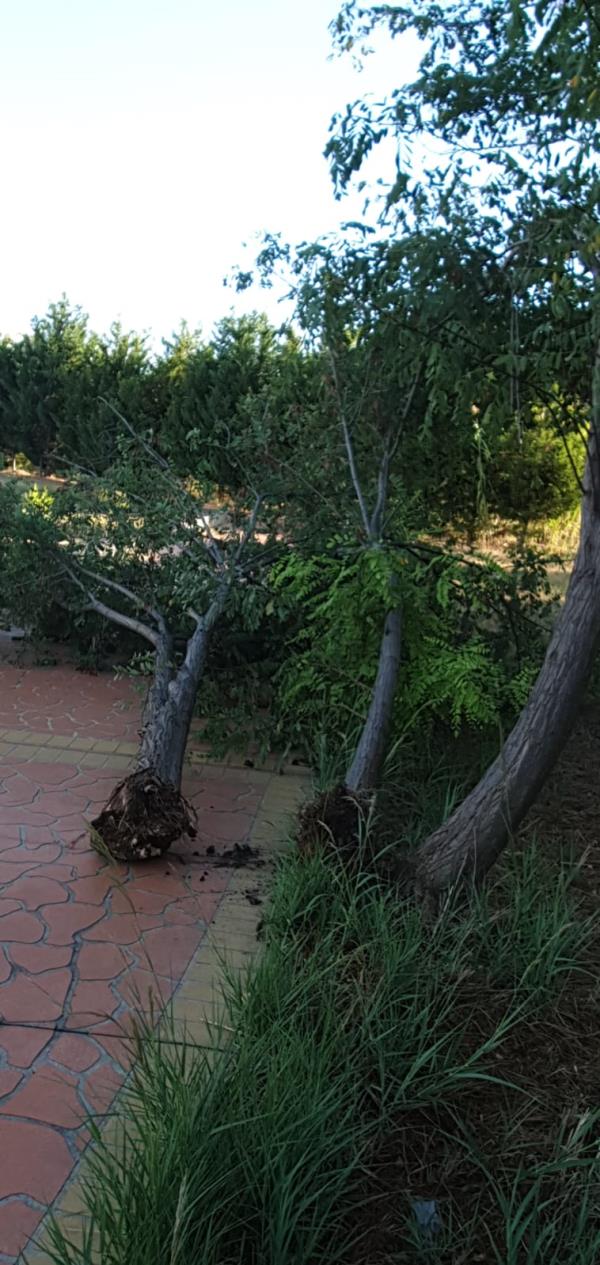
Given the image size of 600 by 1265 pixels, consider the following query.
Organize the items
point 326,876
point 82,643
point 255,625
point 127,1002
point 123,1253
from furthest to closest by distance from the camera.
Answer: point 82,643
point 255,625
point 326,876
point 127,1002
point 123,1253

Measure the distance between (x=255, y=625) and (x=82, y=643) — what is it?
9.26ft

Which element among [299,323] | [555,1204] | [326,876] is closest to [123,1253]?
[555,1204]

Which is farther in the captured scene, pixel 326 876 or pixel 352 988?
pixel 326 876

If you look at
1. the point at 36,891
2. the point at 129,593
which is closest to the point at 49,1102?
the point at 36,891

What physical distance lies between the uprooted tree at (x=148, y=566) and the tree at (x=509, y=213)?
152cm

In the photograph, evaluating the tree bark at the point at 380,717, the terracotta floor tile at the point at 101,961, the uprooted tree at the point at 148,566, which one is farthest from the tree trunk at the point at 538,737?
the uprooted tree at the point at 148,566

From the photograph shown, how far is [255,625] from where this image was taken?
15.8 ft

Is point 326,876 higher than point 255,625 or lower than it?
lower

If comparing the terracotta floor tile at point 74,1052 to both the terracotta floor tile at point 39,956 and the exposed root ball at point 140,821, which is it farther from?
the exposed root ball at point 140,821

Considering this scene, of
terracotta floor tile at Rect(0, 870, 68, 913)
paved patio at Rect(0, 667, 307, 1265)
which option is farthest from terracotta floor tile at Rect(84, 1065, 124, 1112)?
terracotta floor tile at Rect(0, 870, 68, 913)

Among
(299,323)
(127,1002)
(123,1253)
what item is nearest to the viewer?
(123,1253)

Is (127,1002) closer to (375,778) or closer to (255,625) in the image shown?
(375,778)

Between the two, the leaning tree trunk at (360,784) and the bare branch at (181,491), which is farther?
the bare branch at (181,491)

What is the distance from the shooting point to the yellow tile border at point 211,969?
204 centimetres
